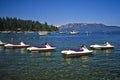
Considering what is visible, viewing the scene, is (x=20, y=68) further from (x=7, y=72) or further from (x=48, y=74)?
(x=48, y=74)

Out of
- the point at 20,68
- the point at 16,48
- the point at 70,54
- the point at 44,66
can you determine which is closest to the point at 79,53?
the point at 70,54

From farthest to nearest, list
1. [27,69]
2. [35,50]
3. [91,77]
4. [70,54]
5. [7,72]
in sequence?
[35,50] → [70,54] → [27,69] → [7,72] → [91,77]

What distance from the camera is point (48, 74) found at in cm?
3712

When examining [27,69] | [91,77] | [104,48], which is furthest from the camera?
[104,48]

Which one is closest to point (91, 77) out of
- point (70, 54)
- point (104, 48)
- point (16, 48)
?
point (70, 54)

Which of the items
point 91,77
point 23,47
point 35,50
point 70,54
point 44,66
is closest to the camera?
point 91,77

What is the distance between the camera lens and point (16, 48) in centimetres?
8388

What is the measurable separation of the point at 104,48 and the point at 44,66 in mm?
37966

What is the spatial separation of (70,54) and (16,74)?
2126 centimetres

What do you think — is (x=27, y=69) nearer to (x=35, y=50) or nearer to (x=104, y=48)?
(x=35, y=50)

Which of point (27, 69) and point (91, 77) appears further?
point (27, 69)

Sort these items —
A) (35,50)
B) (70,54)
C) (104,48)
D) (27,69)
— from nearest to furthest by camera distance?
(27,69), (70,54), (35,50), (104,48)

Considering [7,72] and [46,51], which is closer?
[7,72]

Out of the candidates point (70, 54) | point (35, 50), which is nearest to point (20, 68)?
point (70, 54)
